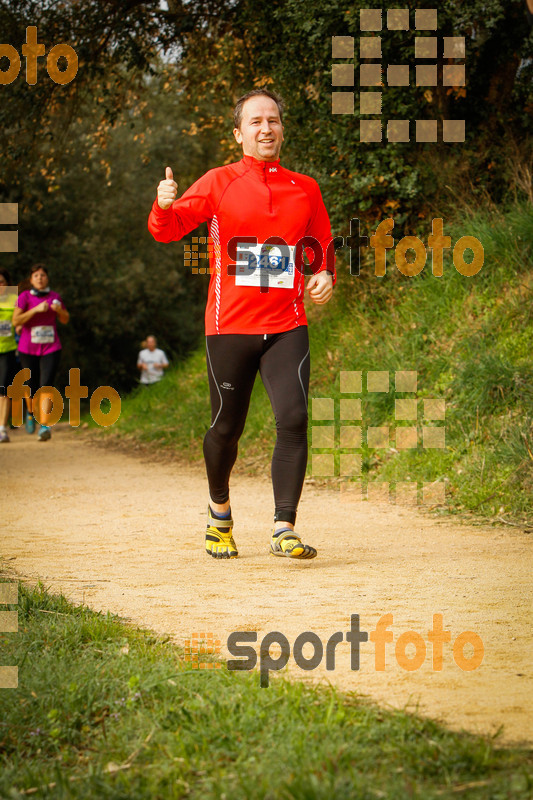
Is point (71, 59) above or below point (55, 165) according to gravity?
above

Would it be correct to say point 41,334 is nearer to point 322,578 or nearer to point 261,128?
point 261,128

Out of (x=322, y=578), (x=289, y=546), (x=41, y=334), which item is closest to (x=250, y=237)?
(x=289, y=546)

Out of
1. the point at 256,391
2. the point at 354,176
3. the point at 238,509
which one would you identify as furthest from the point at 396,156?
the point at 238,509

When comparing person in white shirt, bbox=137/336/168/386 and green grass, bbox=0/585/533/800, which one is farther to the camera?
person in white shirt, bbox=137/336/168/386

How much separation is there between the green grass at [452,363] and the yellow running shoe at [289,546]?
78.0 inches

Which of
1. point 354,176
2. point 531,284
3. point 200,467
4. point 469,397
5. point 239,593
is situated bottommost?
point 200,467

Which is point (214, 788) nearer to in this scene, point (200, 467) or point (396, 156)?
point (200, 467)

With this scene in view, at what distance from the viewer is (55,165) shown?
46.6 ft

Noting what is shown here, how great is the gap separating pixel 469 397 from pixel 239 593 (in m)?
4.02

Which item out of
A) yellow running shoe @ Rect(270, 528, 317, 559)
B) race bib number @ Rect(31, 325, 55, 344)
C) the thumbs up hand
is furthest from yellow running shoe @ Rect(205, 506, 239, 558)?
race bib number @ Rect(31, 325, 55, 344)

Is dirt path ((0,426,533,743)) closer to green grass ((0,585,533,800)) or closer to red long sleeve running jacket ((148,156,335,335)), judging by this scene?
green grass ((0,585,533,800))

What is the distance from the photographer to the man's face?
16.3ft

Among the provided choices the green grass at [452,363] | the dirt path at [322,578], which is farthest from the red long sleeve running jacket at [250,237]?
the green grass at [452,363]

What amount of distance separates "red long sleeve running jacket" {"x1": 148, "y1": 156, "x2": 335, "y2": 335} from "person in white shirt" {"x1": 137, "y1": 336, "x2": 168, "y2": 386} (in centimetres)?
1092
